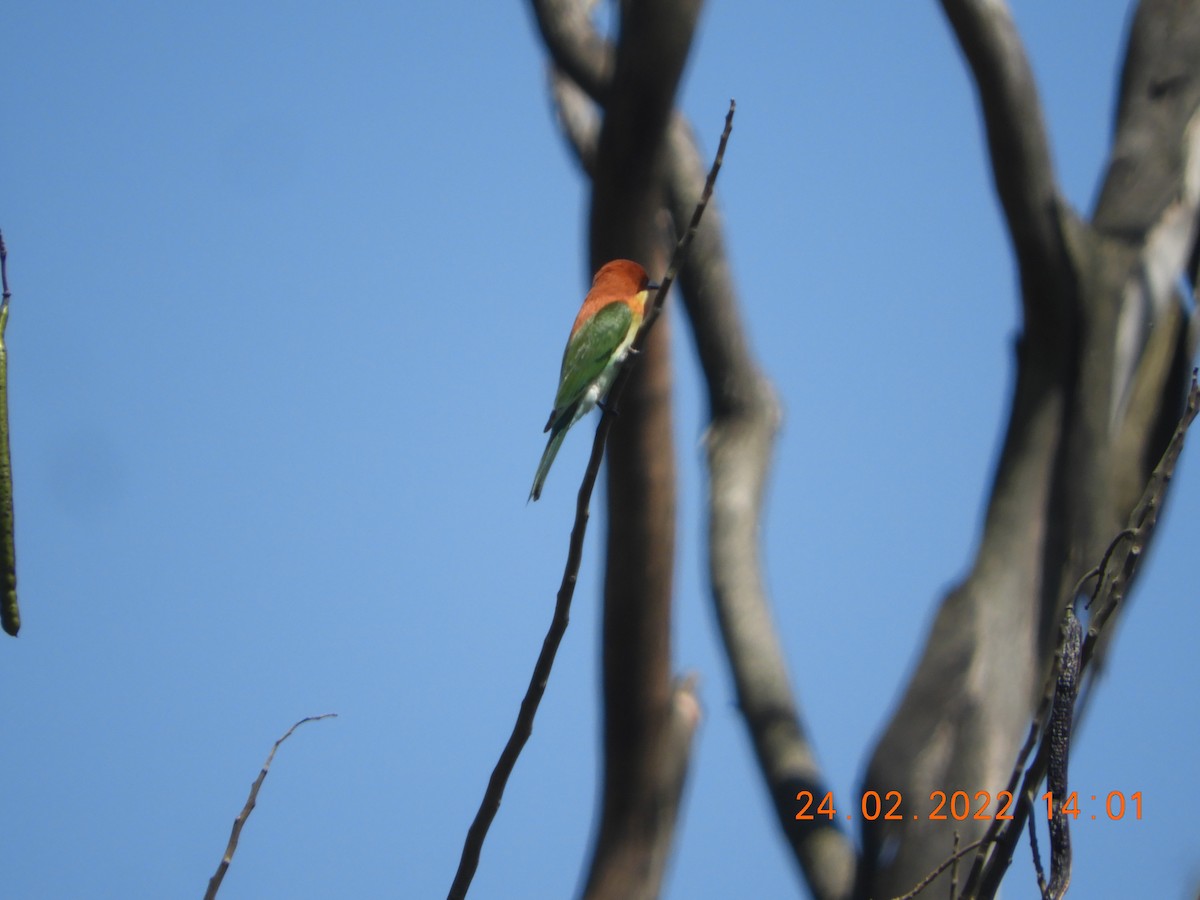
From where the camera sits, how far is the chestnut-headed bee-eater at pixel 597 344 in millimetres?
3530

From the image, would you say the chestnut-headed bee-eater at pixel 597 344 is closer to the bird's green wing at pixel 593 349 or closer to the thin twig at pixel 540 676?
the bird's green wing at pixel 593 349

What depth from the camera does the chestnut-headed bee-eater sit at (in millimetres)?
3530

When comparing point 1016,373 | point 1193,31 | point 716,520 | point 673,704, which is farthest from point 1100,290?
point 673,704

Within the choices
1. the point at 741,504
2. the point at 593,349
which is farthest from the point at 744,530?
the point at 593,349

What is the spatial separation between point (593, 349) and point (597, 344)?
0.02 metres

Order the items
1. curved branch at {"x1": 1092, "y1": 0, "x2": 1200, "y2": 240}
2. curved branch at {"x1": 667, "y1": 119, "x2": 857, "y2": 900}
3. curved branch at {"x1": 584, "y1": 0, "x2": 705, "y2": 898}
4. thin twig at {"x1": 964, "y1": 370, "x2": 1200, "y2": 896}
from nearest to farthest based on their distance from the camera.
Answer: thin twig at {"x1": 964, "y1": 370, "x2": 1200, "y2": 896} → curved branch at {"x1": 584, "y1": 0, "x2": 705, "y2": 898} → curved branch at {"x1": 667, "y1": 119, "x2": 857, "y2": 900} → curved branch at {"x1": 1092, "y1": 0, "x2": 1200, "y2": 240}

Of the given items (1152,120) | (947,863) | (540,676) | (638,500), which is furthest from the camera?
(1152,120)

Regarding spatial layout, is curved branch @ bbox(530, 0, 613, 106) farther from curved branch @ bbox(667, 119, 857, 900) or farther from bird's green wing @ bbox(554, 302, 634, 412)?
bird's green wing @ bbox(554, 302, 634, 412)

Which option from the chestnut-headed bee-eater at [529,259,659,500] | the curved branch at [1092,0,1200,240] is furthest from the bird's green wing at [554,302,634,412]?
the curved branch at [1092,0,1200,240]

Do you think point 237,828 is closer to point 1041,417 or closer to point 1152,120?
point 1041,417

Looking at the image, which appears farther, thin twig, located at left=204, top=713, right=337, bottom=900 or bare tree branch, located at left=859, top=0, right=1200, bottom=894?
bare tree branch, located at left=859, top=0, right=1200, bottom=894

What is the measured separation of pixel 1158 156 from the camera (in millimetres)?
3959

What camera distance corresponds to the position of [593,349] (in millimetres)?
3672

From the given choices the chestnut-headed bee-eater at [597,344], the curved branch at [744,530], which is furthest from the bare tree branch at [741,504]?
the chestnut-headed bee-eater at [597,344]
